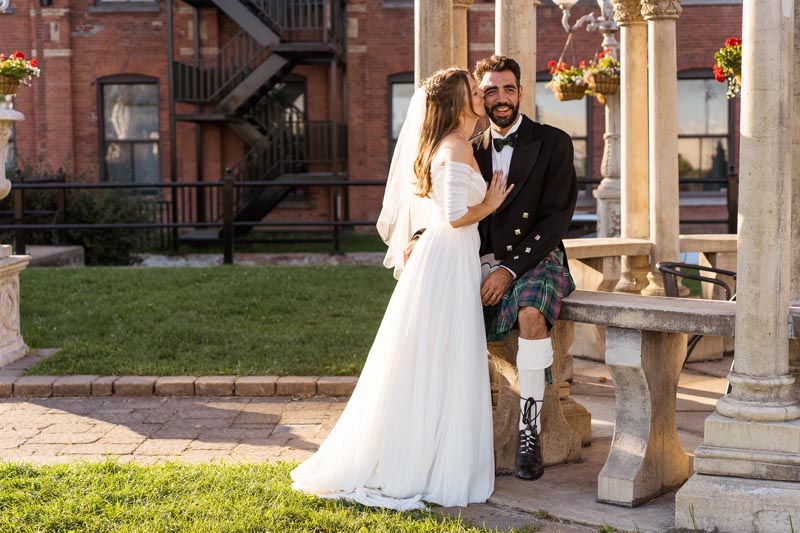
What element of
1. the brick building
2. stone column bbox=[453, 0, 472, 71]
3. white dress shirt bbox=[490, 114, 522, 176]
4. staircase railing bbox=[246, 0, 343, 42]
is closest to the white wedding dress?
white dress shirt bbox=[490, 114, 522, 176]

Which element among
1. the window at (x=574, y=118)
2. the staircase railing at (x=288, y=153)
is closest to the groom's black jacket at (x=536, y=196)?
the staircase railing at (x=288, y=153)

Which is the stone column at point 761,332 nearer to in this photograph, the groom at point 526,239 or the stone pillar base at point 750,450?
the stone pillar base at point 750,450

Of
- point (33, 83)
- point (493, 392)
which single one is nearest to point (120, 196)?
point (33, 83)

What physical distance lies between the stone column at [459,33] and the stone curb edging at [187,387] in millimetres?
2346

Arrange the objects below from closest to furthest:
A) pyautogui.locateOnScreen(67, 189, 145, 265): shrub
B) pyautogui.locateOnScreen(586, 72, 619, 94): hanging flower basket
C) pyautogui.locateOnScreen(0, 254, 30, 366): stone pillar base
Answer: pyautogui.locateOnScreen(0, 254, 30, 366): stone pillar base
pyautogui.locateOnScreen(586, 72, 619, 94): hanging flower basket
pyautogui.locateOnScreen(67, 189, 145, 265): shrub

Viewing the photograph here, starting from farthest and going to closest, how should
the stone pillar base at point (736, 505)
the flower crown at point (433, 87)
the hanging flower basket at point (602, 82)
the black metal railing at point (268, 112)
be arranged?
the black metal railing at point (268, 112) → the hanging flower basket at point (602, 82) → the flower crown at point (433, 87) → the stone pillar base at point (736, 505)

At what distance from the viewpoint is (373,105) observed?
2397 centimetres

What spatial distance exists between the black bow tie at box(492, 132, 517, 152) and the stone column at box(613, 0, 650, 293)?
3.46 metres

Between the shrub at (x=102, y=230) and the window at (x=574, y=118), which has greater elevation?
the window at (x=574, y=118)

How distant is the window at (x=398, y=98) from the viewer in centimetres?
2394

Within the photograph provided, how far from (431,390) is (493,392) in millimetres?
1400

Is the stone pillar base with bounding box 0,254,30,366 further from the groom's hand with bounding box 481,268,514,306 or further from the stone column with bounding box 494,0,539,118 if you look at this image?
the groom's hand with bounding box 481,268,514,306

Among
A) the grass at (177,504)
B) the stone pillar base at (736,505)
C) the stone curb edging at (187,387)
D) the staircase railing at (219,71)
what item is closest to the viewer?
the stone pillar base at (736,505)

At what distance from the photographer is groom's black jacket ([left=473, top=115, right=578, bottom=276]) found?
18.5 feet
